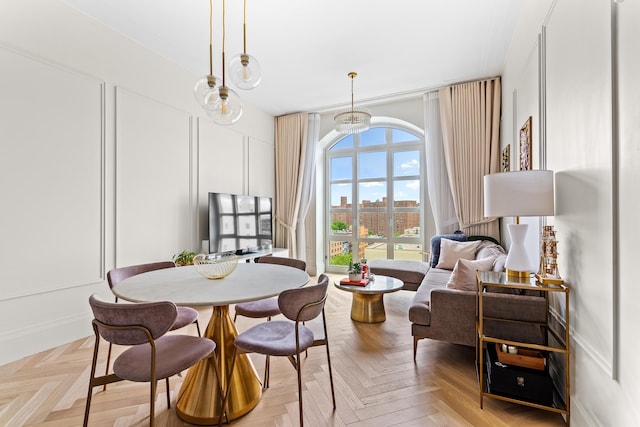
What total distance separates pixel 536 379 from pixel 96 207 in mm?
3769

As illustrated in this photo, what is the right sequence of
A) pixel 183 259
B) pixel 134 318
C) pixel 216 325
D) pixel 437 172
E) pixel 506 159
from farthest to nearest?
pixel 437 172 → pixel 506 159 → pixel 183 259 → pixel 216 325 → pixel 134 318

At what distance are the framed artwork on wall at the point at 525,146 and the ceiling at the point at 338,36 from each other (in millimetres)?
1124

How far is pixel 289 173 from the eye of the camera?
5.62 meters

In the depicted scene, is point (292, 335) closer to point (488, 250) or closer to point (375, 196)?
point (488, 250)

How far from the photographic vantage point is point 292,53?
3537mm

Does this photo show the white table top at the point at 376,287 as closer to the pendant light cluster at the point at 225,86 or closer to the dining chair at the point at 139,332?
the dining chair at the point at 139,332

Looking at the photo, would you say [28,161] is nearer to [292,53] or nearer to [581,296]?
[292,53]

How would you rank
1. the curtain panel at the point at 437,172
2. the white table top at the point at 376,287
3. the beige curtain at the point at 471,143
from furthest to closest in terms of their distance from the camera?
the curtain panel at the point at 437,172, the beige curtain at the point at 471,143, the white table top at the point at 376,287

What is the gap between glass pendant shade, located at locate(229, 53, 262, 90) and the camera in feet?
6.62

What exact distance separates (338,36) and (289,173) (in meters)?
2.80

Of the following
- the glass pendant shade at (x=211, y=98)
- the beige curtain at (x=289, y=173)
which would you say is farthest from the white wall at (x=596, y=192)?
the beige curtain at (x=289, y=173)

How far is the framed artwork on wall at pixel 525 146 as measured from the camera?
2.51 m

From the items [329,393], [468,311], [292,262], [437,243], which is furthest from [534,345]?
[437,243]

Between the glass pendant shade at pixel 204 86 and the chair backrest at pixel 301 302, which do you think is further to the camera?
the glass pendant shade at pixel 204 86
